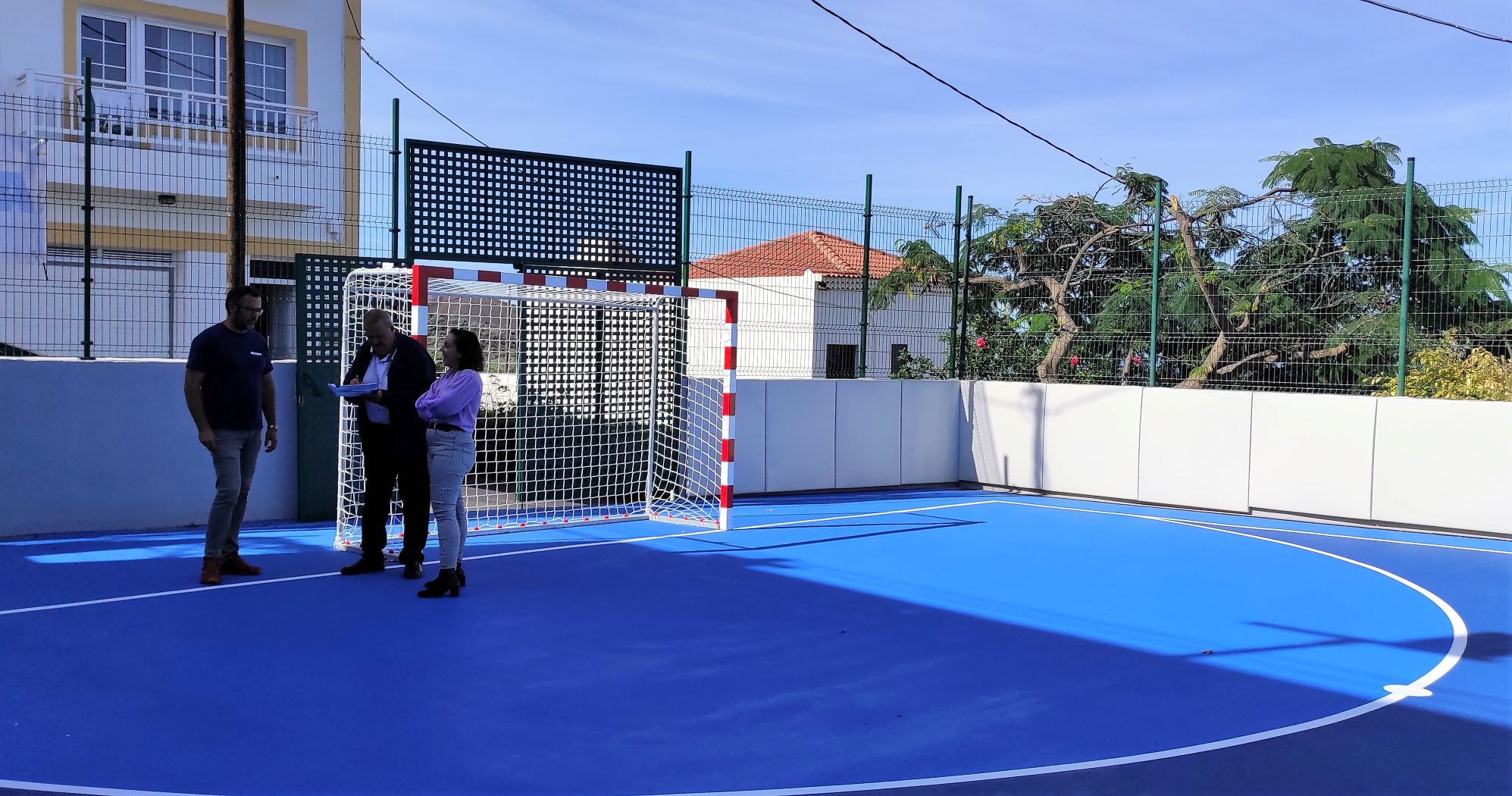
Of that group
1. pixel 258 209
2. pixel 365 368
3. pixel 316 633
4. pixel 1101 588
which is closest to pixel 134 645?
pixel 316 633

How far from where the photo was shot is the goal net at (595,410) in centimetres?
1186

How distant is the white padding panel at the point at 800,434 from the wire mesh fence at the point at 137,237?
4.67 m

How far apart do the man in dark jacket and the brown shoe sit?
1.99 feet

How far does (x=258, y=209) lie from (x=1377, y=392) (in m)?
13.0

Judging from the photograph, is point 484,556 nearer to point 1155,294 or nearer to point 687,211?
point 687,211

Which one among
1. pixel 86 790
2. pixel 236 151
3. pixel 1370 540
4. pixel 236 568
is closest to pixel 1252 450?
pixel 1370 540

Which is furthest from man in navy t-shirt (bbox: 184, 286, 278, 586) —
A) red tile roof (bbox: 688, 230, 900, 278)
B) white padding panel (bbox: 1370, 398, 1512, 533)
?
white padding panel (bbox: 1370, 398, 1512, 533)

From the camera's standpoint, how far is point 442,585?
786 centimetres

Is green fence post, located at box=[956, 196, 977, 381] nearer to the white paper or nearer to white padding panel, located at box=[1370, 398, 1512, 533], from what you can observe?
white padding panel, located at box=[1370, 398, 1512, 533]

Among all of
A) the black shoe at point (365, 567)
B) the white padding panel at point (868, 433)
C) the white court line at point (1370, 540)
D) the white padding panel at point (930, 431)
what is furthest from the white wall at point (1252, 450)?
the black shoe at point (365, 567)

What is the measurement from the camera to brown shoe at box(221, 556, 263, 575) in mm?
8312

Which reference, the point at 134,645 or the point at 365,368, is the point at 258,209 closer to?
the point at 365,368

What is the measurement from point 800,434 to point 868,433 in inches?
39.9

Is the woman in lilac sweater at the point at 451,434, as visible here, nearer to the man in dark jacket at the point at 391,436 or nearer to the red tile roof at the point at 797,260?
the man in dark jacket at the point at 391,436
